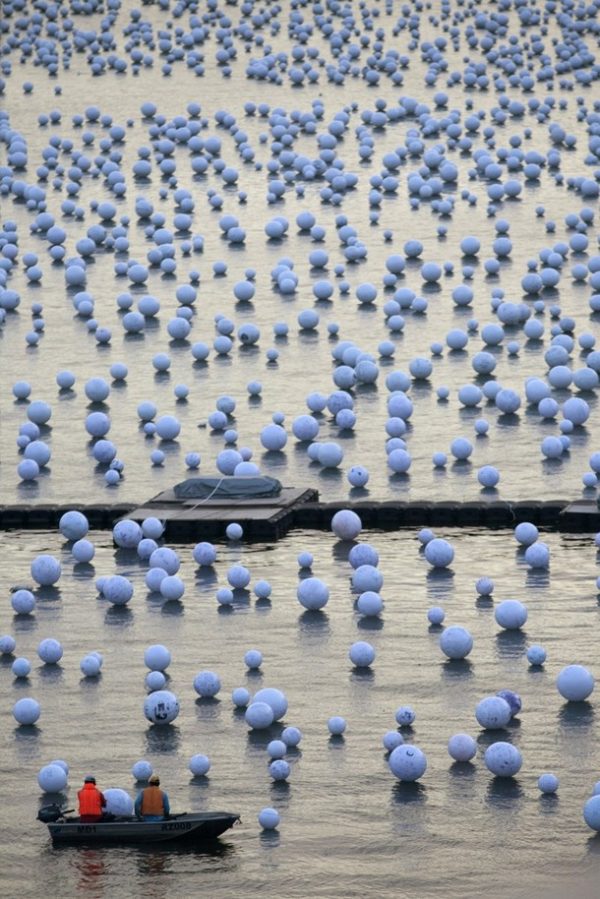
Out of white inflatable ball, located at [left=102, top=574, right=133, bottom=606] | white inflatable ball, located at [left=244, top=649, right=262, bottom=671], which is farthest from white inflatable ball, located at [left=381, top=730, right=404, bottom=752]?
white inflatable ball, located at [left=102, top=574, right=133, bottom=606]

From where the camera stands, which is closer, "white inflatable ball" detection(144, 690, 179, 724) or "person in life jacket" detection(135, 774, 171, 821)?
"person in life jacket" detection(135, 774, 171, 821)

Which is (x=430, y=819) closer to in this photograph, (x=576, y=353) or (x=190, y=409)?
(x=190, y=409)

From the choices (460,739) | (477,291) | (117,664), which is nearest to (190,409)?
(477,291)

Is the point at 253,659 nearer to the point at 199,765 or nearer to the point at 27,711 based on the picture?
the point at 27,711

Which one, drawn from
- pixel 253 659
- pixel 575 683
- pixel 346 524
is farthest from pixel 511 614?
pixel 346 524

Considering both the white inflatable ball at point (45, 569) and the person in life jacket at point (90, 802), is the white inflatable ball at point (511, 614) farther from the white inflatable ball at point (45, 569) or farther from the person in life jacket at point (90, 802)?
the person in life jacket at point (90, 802)

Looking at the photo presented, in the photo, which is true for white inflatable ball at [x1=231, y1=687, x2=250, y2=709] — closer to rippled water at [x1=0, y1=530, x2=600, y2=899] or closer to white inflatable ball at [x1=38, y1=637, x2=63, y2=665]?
rippled water at [x1=0, y1=530, x2=600, y2=899]
